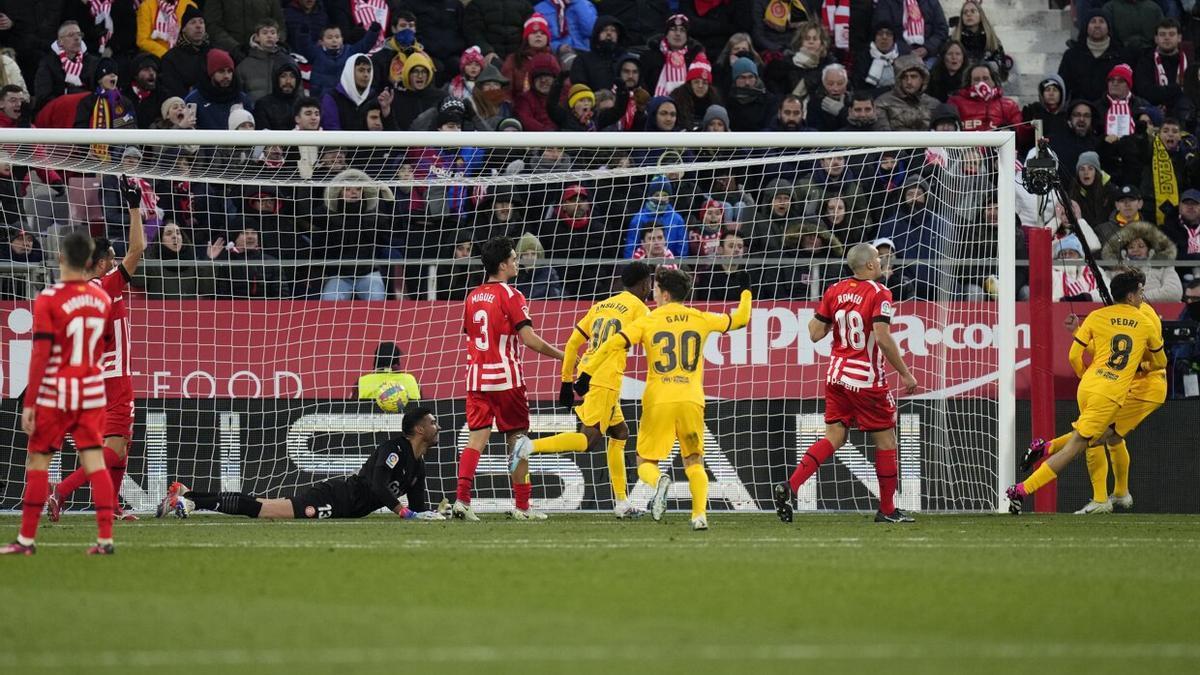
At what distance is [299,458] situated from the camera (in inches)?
555

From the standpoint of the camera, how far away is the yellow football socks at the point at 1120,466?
14031mm

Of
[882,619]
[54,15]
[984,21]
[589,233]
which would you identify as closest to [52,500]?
[589,233]

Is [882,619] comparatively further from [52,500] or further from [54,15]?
[54,15]

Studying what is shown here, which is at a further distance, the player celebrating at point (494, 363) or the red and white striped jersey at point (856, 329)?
the player celebrating at point (494, 363)

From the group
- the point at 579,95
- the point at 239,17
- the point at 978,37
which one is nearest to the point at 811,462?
the point at 579,95

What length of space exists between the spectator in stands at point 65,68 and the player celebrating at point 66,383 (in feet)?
27.2

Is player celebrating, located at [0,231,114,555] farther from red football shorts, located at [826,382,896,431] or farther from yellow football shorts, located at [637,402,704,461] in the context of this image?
red football shorts, located at [826,382,896,431]

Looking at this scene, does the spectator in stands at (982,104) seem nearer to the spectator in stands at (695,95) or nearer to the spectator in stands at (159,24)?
the spectator in stands at (695,95)

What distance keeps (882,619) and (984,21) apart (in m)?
14.1

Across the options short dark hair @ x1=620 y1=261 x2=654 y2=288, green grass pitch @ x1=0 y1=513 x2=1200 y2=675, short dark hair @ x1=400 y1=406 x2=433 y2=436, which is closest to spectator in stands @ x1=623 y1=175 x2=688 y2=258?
short dark hair @ x1=620 y1=261 x2=654 y2=288

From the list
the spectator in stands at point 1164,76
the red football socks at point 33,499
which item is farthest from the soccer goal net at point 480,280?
the spectator in stands at point 1164,76

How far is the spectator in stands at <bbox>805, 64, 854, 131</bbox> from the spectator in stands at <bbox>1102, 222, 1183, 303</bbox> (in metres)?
3.22

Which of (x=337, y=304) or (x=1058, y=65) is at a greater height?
(x=1058, y=65)

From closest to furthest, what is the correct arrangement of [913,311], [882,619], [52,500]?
[882,619]
[52,500]
[913,311]
